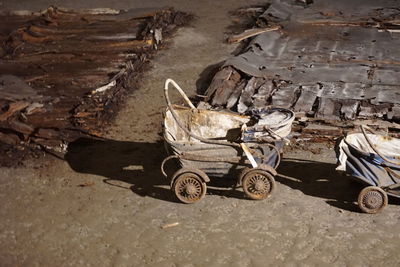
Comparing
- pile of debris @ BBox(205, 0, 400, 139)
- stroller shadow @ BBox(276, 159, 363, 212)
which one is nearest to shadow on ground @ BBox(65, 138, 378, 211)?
stroller shadow @ BBox(276, 159, 363, 212)

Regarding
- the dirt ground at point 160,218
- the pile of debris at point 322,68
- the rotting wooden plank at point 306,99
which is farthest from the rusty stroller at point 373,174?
the rotting wooden plank at point 306,99

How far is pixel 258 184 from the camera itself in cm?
853

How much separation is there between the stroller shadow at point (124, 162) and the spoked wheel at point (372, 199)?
298 cm

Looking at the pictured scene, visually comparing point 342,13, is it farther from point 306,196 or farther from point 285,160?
point 306,196

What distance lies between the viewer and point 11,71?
46.9 ft

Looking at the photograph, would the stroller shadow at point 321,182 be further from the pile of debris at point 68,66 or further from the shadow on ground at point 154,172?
the pile of debris at point 68,66

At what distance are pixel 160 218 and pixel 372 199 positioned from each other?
320 centimetres

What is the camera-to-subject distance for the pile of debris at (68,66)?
11.5 m

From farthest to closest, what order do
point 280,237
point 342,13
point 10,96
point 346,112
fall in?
1. point 342,13
2. point 10,96
3. point 346,112
4. point 280,237

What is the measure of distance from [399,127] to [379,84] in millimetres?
1646

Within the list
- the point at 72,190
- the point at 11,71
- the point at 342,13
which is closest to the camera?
the point at 72,190

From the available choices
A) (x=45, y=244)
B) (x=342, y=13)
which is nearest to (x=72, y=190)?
(x=45, y=244)

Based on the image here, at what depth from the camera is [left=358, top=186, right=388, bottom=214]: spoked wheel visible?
801 cm

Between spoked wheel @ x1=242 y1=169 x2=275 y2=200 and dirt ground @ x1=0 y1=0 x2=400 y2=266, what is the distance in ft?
0.54
